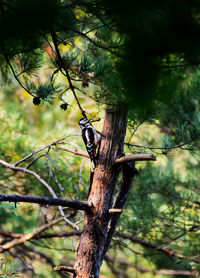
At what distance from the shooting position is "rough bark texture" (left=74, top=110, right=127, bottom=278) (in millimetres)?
1509

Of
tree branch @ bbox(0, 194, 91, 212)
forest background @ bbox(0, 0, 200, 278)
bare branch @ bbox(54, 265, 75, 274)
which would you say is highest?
forest background @ bbox(0, 0, 200, 278)

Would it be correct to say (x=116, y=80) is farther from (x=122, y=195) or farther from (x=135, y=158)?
(x=122, y=195)

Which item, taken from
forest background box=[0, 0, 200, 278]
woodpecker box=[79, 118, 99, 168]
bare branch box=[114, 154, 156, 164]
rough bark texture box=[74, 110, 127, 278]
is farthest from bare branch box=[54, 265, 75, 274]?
woodpecker box=[79, 118, 99, 168]

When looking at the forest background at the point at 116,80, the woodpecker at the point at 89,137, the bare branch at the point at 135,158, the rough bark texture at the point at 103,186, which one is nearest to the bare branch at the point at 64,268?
the rough bark texture at the point at 103,186

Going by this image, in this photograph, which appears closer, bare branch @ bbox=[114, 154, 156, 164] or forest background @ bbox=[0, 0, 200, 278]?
forest background @ bbox=[0, 0, 200, 278]

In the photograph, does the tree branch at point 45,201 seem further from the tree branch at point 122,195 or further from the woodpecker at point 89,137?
the woodpecker at point 89,137

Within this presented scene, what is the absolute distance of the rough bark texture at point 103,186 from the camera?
4.95 feet

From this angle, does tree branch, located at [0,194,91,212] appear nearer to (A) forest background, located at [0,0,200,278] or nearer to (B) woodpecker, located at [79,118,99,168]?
(A) forest background, located at [0,0,200,278]

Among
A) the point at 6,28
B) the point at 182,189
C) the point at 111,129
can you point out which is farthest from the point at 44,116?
the point at 6,28

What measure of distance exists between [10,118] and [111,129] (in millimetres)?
1806

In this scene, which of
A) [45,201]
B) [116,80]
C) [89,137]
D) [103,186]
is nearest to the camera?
[116,80]

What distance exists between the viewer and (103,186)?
154cm

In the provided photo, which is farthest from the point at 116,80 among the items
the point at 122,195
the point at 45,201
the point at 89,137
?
the point at 89,137

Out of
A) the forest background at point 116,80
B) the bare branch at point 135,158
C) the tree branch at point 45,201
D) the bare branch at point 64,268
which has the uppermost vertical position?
the forest background at point 116,80
